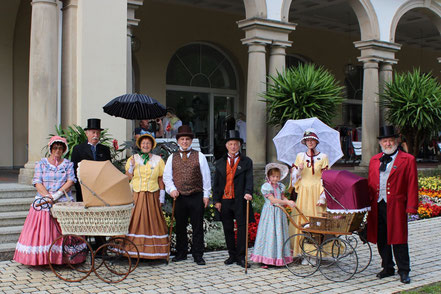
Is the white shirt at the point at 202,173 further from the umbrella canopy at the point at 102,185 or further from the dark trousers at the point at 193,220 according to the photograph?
the umbrella canopy at the point at 102,185

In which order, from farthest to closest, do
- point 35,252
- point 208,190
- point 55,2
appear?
point 55,2, point 208,190, point 35,252

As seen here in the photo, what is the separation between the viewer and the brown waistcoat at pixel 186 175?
22.3ft

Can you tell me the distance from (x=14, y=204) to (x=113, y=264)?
219cm

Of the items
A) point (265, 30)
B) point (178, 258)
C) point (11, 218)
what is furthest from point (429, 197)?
point (11, 218)

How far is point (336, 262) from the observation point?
6449mm

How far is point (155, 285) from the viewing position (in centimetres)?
577

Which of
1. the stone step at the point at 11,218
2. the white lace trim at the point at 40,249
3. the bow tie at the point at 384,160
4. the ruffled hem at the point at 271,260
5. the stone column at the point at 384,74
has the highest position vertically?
the stone column at the point at 384,74

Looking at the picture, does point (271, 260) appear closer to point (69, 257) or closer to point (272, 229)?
point (272, 229)

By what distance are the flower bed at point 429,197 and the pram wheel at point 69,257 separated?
779 centimetres

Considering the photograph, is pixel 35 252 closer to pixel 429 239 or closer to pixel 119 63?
pixel 119 63

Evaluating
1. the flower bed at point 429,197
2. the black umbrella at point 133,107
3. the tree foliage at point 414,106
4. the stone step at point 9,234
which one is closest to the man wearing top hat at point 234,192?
the black umbrella at point 133,107

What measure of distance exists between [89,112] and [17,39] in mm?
4962

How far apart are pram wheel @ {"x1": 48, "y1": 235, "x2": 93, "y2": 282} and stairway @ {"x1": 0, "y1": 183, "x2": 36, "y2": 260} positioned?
897 mm

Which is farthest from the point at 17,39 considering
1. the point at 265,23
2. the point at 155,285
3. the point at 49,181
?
the point at 155,285
